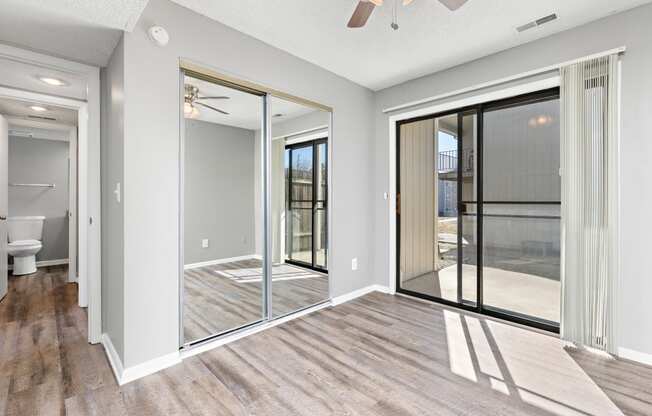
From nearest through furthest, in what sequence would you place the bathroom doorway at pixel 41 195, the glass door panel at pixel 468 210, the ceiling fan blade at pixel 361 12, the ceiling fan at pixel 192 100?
1. the ceiling fan blade at pixel 361 12
2. the ceiling fan at pixel 192 100
3. the glass door panel at pixel 468 210
4. the bathroom doorway at pixel 41 195

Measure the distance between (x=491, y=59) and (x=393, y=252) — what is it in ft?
7.56

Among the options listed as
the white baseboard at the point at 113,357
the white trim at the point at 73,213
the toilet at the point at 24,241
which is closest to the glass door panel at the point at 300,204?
the white baseboard at the point at 113,357

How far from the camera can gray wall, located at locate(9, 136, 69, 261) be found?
16.7ft

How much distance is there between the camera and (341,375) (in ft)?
6.64

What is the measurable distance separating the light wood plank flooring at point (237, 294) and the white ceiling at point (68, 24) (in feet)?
5.68

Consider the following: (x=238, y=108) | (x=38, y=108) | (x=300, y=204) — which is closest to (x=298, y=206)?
(x=300, y=204)

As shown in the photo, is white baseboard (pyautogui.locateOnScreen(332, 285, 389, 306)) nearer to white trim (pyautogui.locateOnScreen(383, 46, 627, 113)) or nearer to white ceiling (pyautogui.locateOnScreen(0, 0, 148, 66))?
white trim (pyautogui.locateOnScreen(383, 46, 627, 113))

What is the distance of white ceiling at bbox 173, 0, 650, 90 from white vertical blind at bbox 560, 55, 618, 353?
0.50 m

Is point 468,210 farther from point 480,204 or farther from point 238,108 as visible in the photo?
point 238,108

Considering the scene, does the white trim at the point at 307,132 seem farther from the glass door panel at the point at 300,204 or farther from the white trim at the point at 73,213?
the white trim at the point at 73,213

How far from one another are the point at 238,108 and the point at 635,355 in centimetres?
371

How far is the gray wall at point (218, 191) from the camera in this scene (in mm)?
2453

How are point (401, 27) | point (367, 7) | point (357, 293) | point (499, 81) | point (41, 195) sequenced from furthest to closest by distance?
point (41, 195), point (357, 293), point (499, 81), point (401, 27), point (367, 7)

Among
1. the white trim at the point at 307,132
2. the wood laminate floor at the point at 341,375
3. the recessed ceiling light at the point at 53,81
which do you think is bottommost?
the wood laminate floor at the point at 341,375
